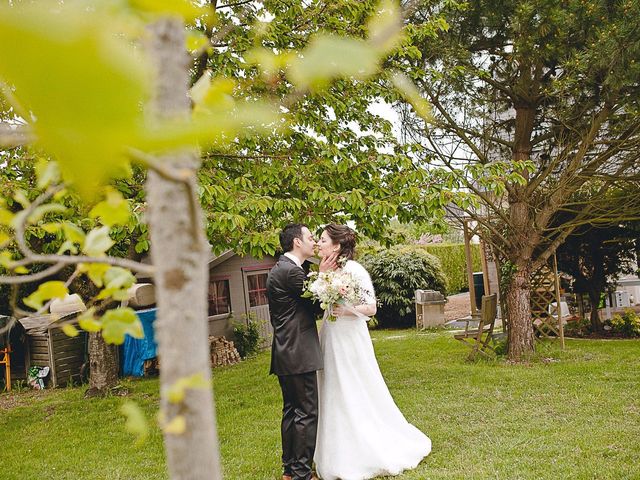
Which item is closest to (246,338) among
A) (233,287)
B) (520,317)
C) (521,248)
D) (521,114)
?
(233,287)

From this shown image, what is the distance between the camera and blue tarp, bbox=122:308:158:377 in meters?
11.0

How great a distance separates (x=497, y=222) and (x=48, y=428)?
24.3 ft

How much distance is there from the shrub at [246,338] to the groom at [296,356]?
8.81 metres

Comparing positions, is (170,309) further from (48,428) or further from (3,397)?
(3,397)

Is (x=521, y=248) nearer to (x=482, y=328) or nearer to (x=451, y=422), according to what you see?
(x=482, y=328)

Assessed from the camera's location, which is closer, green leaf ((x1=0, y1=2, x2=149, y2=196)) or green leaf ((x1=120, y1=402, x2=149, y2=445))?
green leaf ((x1=0, y1=2, x2=149, y2=196))

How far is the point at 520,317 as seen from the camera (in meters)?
8.80

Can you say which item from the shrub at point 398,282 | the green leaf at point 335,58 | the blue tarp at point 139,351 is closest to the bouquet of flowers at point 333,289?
the green leaf at point 335,58

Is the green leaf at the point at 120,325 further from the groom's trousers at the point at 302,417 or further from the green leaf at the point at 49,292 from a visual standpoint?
the groom's trousers at the point at 302,417

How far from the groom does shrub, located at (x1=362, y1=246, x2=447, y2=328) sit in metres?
11.9

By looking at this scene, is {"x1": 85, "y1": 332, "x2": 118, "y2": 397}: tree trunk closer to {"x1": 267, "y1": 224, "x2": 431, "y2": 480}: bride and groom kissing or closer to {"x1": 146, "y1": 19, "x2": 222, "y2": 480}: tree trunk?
{"x1": 267, "y1": 224, "x2": 431, "y2": 480}: bride and groom kissing

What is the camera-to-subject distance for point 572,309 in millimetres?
14234

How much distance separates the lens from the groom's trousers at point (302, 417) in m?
4.14

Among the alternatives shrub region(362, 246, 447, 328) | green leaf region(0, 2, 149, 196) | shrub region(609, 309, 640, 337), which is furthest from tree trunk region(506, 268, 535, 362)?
green leaf region(0, 2, 149, 196)
